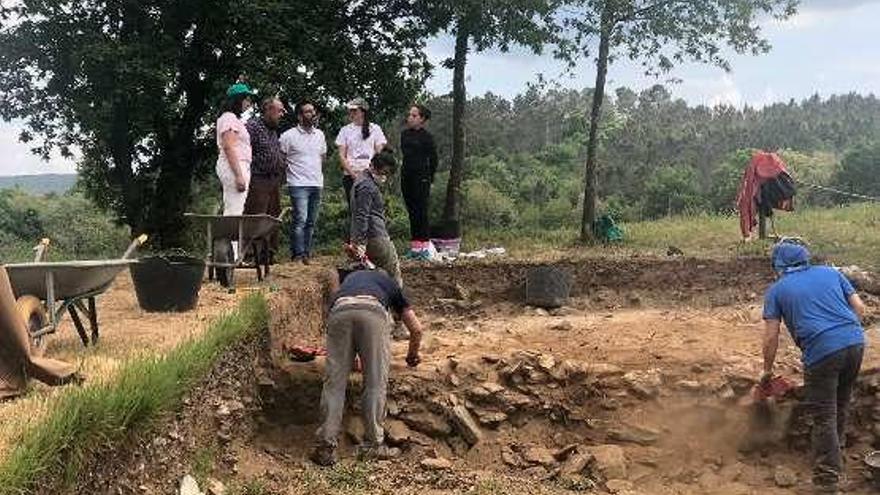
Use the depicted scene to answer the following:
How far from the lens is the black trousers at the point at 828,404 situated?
5.99 metres

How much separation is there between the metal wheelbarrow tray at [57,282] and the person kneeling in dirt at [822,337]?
4460mm

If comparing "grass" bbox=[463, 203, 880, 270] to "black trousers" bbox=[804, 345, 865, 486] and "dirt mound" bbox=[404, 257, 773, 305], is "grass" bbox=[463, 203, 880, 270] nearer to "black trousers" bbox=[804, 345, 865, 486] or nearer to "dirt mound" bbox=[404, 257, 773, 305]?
"dirt mound" bbox=[404, 257, 773, 305]

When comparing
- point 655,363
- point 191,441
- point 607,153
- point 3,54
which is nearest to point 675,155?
point 607,153

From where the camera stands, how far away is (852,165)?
31875 millimetres

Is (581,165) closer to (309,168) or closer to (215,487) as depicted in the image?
(309,168)

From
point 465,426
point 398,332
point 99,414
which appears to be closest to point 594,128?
point 398,332

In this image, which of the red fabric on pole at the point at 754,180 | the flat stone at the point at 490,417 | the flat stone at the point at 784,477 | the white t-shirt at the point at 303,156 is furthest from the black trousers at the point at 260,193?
the red fabric on pole at the point at 754,180

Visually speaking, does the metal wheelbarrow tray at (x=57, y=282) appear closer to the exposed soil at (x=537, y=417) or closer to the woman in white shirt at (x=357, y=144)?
the exposed soil at (x=537, y=417)

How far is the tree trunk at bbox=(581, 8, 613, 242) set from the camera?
12.9 metres

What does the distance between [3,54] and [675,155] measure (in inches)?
1381

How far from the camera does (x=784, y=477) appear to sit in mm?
6629

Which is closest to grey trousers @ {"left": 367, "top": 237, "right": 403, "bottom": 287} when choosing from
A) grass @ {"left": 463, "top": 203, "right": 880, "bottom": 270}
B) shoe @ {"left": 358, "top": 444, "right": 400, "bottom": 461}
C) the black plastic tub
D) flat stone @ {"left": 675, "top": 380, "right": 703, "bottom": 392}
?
the black plastic tub

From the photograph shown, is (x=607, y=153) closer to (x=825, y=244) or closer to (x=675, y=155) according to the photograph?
(x=675, y=155)

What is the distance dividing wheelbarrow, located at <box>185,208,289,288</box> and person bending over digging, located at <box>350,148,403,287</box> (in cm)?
86
